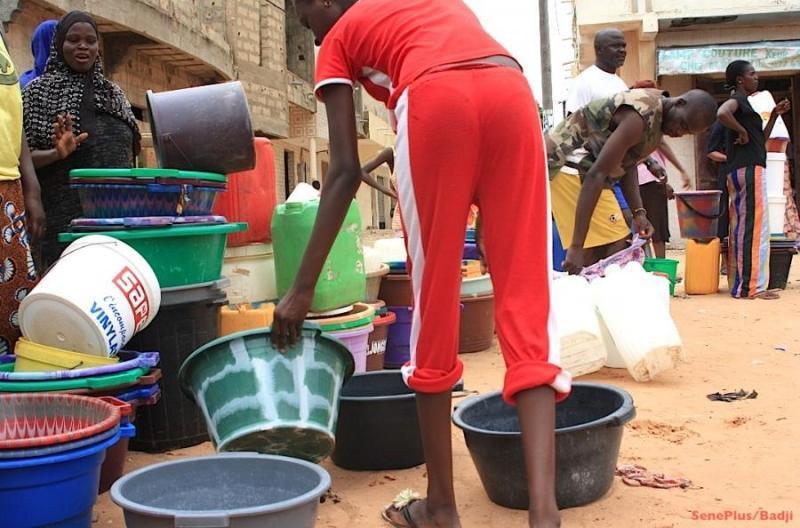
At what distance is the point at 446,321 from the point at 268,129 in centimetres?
1752

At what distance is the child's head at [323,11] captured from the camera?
232 centimetres

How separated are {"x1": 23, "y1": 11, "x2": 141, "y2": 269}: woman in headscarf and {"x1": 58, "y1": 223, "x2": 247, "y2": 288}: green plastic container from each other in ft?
1.97

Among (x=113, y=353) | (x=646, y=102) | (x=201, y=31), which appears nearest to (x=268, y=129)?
(x=201, y=31)

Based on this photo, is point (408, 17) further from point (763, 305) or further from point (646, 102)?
point (763, 305)

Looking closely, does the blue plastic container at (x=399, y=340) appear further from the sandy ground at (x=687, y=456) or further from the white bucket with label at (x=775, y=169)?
the white bucket with label at (x=775, y=169)

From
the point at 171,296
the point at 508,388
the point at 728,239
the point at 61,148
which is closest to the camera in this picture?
the point at 508,388

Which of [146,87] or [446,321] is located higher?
[146,87]

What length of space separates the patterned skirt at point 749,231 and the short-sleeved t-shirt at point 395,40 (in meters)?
5.76

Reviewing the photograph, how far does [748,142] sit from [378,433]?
5485mm

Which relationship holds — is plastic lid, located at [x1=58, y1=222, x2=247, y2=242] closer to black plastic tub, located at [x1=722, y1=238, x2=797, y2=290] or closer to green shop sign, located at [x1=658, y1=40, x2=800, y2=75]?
black plastic tub, located at [x1=722, y1=238, x2=797, y2=290]

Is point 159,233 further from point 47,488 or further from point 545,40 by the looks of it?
point 545,40

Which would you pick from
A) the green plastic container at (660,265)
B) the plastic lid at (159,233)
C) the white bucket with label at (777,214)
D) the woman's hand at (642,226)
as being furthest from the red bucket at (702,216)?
the plastic lid at (159,233)

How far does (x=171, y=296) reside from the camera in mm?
3225

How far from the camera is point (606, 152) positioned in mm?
4062
